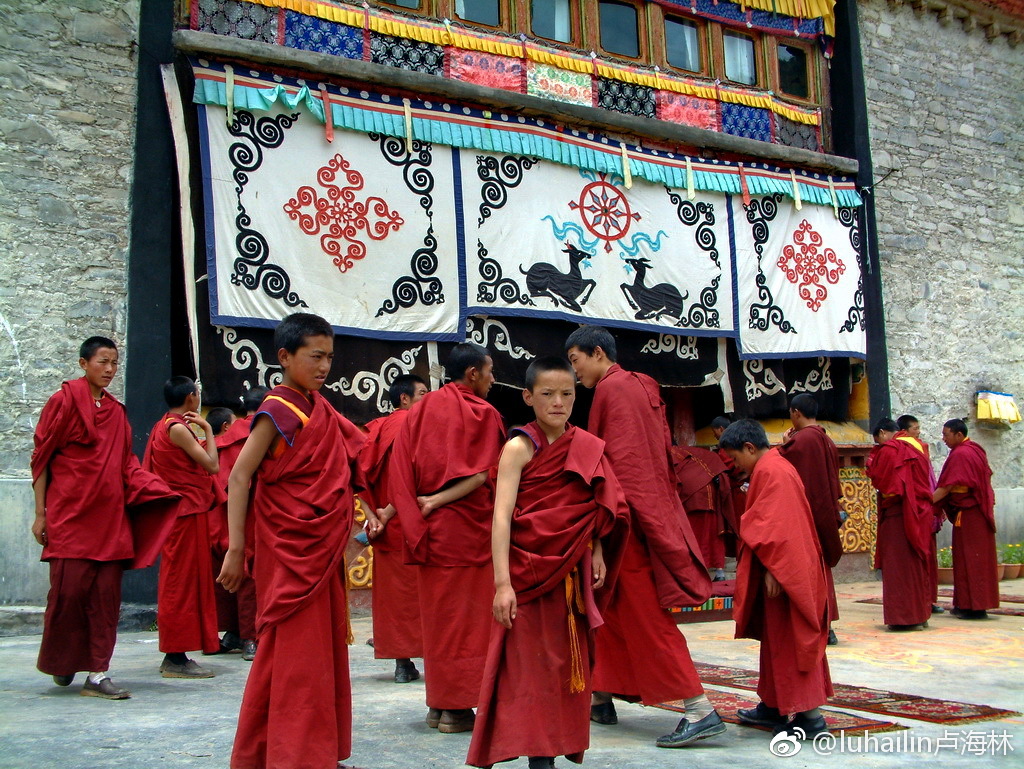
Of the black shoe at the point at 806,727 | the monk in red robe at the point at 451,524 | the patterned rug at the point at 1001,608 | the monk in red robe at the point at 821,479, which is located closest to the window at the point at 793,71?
the patterned rug at the point at 1001,608

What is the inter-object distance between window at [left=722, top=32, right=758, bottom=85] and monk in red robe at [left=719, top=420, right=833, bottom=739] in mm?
6906

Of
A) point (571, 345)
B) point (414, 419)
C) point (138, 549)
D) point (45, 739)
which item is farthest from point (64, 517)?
point (571, 345)

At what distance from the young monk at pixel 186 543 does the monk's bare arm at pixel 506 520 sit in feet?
7.72

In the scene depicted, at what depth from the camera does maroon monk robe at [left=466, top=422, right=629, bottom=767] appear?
2.94 m

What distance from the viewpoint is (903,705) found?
4.11 m

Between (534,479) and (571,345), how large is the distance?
1.03 metres

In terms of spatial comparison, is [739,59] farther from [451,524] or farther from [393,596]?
[451,524]

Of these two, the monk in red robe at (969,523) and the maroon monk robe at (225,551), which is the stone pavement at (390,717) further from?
the monk in red robe at (969,523)

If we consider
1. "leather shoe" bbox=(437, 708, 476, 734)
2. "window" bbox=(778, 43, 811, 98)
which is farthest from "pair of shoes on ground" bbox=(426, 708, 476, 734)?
"window" bbox=(778, 43, 811, 98)

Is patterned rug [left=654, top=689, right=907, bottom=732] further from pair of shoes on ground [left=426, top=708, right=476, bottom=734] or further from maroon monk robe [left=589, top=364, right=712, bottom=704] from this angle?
pair of shoes on ground [left=426, top=708, right=476, bottom=734]

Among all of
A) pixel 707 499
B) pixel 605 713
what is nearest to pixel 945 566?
pixel 707 499

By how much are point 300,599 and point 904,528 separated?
16.4 ft

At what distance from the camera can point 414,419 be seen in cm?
410

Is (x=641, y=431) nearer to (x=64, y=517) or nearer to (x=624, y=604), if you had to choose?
(x=624, y=604)
